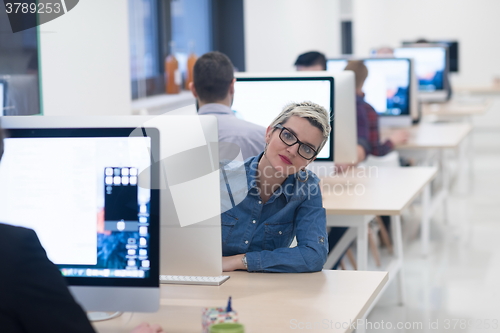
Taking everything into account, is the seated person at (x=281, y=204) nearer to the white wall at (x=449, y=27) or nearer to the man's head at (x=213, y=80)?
the man's head at (x=213, y=80)

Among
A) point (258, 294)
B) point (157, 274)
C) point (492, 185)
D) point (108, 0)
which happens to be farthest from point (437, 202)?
point (157, 274)

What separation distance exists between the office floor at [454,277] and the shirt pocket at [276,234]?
4.22 feet

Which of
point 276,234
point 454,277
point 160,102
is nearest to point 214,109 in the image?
point 276,234

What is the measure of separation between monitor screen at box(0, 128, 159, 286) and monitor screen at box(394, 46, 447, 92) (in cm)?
465

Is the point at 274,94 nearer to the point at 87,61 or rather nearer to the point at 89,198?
the point at 87,61

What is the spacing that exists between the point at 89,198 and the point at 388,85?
11.1ft

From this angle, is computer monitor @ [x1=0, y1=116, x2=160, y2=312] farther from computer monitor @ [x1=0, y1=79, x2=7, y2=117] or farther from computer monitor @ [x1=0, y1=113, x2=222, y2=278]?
computer monitor @ [x1=0, y1=79, x2=7, y2=117]

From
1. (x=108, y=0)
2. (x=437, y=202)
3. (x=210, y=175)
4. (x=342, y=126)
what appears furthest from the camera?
(x=437, y=202)

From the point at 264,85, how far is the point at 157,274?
60.0 inches

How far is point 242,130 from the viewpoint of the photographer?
239 cm

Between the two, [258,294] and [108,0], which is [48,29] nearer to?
[108,0]

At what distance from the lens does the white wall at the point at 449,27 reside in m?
9.41

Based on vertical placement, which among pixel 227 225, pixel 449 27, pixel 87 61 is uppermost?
pixel 449 27

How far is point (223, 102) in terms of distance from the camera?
2494mm
